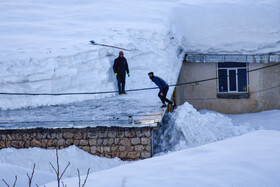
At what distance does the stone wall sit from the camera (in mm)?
9453

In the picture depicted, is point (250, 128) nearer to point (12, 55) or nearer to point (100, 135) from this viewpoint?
point (100, 135)

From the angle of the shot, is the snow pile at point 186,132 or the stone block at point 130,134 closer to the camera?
the stone block at point 130,134

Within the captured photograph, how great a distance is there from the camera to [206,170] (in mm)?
4219

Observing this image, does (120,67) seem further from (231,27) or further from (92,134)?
(231,27)

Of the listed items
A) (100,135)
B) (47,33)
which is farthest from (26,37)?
(100,135)

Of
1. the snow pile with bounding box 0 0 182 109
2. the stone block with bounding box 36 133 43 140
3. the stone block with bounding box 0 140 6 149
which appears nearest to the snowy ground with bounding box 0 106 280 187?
the stone block with bounding box 36 133 43 140

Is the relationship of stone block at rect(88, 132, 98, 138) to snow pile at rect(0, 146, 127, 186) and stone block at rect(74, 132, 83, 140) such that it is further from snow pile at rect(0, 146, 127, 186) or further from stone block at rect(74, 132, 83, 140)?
snow pile at rect(0, 146, 127, 186)

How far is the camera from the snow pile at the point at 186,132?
10.1 metres

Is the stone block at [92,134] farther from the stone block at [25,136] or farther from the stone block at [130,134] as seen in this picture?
the stone block at [25,136]

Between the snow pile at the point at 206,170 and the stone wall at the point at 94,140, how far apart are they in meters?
4.25

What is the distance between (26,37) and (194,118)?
7126 mm

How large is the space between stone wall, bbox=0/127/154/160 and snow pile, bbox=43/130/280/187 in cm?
425

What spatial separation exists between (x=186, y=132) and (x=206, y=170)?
6.07 metres

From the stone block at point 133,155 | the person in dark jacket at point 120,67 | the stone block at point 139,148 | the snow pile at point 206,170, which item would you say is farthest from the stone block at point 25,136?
the snow pile at point 206,170
